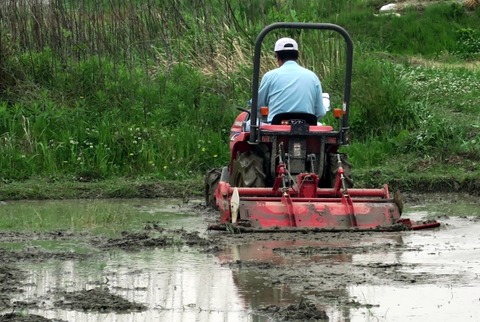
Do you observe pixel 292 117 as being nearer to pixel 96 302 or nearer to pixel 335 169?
pixel 335 169

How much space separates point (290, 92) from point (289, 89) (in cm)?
3

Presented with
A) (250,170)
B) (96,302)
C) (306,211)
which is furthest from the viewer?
(250,170)

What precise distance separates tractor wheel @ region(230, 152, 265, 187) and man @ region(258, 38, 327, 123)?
507 mm

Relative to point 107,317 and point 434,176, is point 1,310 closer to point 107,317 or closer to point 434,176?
point 107,317

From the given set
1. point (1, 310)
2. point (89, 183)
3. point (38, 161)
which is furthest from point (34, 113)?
point (1, 310)

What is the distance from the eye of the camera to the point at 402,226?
422 inches

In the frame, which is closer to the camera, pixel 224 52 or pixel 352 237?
pixel 352 237

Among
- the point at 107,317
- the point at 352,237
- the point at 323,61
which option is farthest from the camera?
the point at 323,61

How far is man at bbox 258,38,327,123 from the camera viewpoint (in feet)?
37.8

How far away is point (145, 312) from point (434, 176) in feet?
25.5

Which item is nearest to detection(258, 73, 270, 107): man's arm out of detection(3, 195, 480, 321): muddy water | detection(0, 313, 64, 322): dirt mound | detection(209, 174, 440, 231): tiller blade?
detection(209, 174, 440, 231): tiller blade

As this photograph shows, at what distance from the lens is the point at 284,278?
27.7 feet

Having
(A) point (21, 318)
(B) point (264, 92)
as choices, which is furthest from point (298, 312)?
(B) point (264, 92)

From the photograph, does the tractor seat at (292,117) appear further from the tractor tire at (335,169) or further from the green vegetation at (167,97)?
the green vegetation at (167,97)
